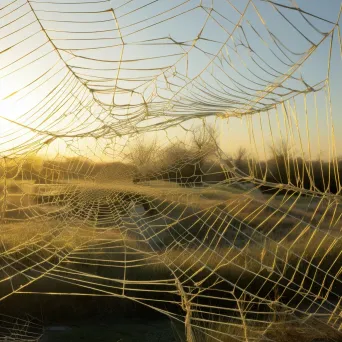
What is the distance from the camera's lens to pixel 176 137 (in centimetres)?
530

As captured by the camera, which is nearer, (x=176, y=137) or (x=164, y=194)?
(x=164, y=194)

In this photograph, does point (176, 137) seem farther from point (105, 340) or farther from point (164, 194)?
point (105, 340)

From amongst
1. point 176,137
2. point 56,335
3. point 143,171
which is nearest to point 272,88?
point 56,335

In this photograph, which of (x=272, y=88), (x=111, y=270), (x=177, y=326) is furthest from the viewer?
(x=111, y=270)

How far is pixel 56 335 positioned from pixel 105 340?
1.38ft

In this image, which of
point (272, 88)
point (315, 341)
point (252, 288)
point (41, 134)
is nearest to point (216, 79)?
point (272, 88)

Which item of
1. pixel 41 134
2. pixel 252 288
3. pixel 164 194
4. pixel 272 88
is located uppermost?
pixel 272 88

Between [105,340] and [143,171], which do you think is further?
[143,171]

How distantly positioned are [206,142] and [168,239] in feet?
6.18

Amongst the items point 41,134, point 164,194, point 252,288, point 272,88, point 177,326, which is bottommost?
point 177,326

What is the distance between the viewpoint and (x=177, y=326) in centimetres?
398

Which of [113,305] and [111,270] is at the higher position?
[111,270]

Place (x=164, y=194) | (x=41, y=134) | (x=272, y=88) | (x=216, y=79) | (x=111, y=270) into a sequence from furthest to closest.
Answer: (x=164, y=194) < (x=111, y=270) < (x=216, y=79) < (x=272, y=88) < (x=41, y=134)

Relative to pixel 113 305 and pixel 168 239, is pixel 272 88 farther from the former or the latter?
pixel 168 239
